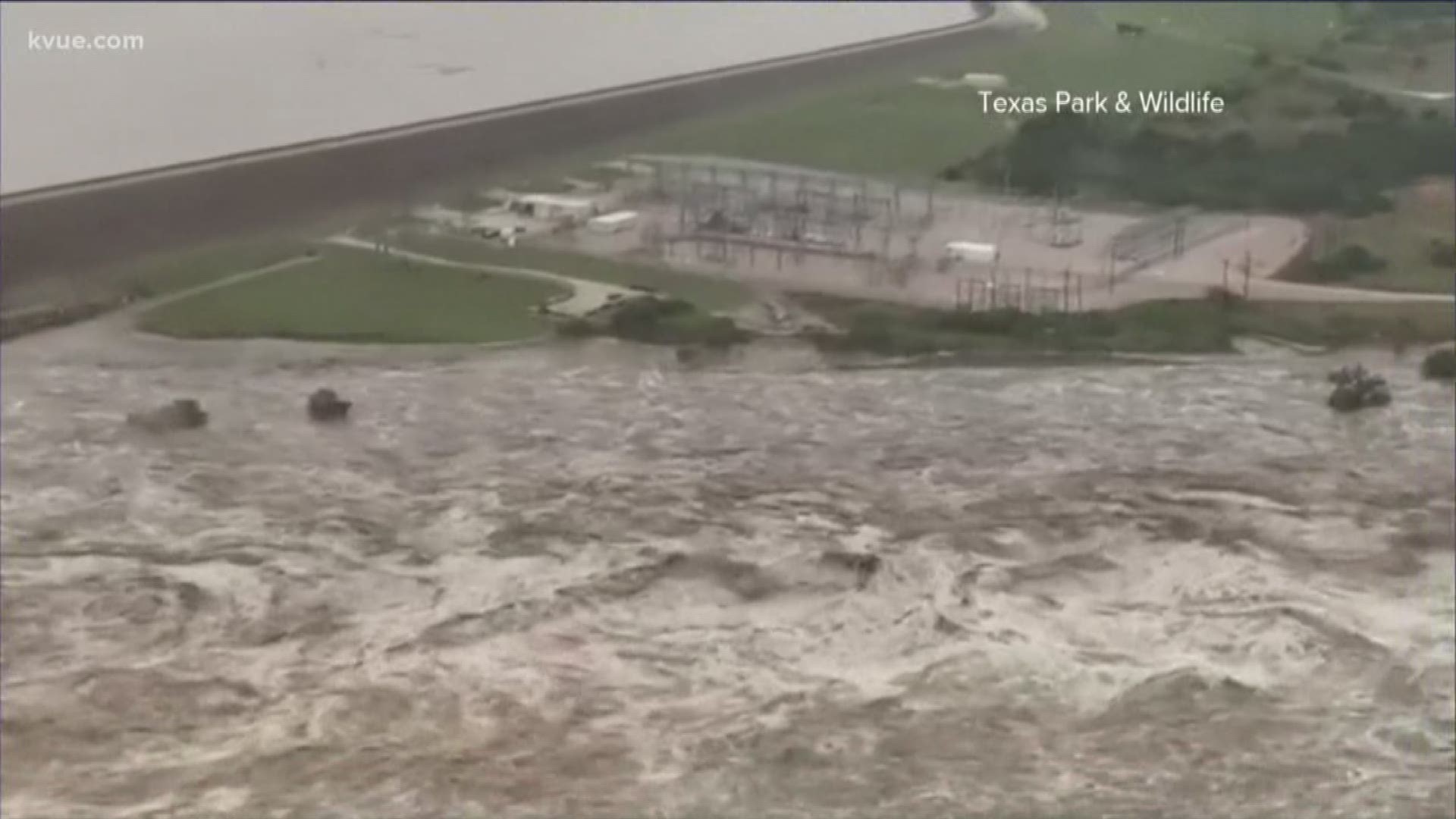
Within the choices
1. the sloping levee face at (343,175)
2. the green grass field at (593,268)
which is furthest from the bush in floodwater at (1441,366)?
the green grass field at (593,268)

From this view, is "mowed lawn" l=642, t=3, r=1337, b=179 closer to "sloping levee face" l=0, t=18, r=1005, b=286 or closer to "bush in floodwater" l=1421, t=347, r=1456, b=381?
"sloping levee face" l=0, t=18, r=1005, b=286

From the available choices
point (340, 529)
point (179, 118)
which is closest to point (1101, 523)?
point (340, 529)

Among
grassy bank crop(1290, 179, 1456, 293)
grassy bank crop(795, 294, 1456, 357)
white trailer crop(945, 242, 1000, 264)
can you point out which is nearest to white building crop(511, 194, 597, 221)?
grassy bank crop(795, 294, 1456, 357)

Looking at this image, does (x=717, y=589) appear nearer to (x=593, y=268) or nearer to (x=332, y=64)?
(x=593, y=268)

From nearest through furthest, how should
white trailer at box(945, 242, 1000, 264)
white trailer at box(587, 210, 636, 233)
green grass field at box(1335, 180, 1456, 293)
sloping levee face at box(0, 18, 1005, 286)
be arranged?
green grass field at box(1335, 180, 1456, 293) < sloping levee face at box(0, 18, 1005, 286) < white trailer at box(945, 242, 1000, 264) < white trailer at box(587, 210, 636, 233)

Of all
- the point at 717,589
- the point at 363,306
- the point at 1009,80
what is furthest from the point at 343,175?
the point at 1009,80

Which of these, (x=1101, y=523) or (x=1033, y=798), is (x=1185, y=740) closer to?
(x=1033, y=798)
